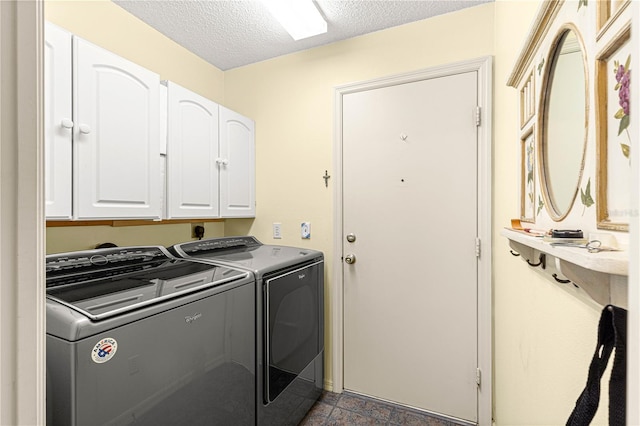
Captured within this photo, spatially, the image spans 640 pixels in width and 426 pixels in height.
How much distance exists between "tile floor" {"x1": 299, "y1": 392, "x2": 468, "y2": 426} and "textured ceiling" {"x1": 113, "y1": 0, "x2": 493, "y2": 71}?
253 cm

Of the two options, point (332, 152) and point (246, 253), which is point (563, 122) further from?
point (246, 253)

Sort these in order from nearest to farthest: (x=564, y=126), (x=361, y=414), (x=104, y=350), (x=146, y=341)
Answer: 1. (x=564, y=126)
2. (x=104, y=350)
3. (x=146, y=341)
4. (x=361, y=414)

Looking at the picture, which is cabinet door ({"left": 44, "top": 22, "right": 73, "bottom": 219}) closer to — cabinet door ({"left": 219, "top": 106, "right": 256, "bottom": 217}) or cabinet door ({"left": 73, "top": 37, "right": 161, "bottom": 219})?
cabinet door ({"left": 73, "top": 37, "right": 161, "bottom": 219})

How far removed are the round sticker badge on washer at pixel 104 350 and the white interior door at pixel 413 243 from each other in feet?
4.86

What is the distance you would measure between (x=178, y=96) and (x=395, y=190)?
4.83 ft

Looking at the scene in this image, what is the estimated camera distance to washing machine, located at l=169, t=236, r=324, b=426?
1.54m

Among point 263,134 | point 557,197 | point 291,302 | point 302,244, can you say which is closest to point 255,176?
point 263,134

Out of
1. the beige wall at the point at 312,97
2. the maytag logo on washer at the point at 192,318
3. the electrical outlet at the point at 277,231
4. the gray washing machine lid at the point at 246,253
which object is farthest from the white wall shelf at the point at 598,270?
the electrical outlet at the point at 277,231

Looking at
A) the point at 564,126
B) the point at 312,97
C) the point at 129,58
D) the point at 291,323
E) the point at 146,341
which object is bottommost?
the point at 291,323

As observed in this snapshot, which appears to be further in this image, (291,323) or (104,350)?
(291,323)

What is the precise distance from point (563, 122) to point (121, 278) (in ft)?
5.32

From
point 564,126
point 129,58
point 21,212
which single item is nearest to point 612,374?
point 564,126

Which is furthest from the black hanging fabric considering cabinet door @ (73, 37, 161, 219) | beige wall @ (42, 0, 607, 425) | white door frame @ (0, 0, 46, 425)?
cabinet door @ (73, 37, 161, 219)

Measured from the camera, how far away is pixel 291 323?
5.76 feet
